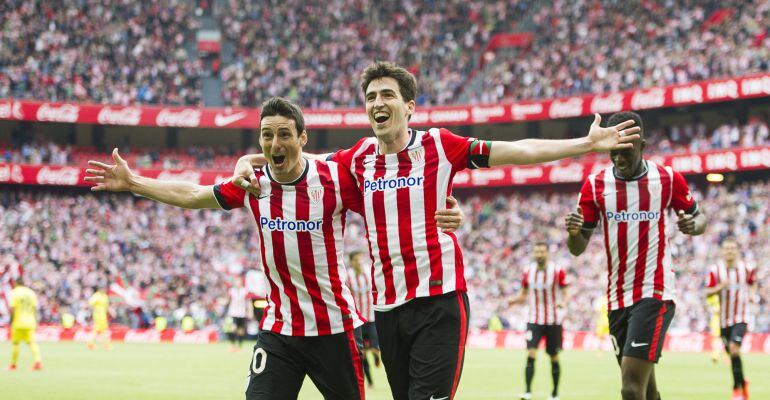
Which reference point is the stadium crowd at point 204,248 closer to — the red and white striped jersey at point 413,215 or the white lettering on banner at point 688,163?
the white lettering on banner at point 688,163

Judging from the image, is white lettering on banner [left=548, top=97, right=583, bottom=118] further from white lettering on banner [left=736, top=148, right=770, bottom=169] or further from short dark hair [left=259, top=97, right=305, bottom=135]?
short dark hair [left=259, top=97, right=305, bottom=135]

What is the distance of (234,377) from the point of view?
19438 millimetres

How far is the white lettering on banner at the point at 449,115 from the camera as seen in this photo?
148 ft

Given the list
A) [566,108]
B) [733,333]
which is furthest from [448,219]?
[566,108]

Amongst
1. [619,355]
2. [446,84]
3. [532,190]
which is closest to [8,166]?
[446,84]

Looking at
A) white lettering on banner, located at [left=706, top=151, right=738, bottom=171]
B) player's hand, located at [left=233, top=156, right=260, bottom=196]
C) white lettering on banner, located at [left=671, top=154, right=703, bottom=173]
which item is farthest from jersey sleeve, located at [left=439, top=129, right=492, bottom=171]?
white lettering on banner, located at [left=671, top=154, right=703, bottom=173]

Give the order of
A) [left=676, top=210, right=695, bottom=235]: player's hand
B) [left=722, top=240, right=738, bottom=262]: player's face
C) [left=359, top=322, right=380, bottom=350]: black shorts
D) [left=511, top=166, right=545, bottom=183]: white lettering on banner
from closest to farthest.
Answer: [left=676, top=210, right=695, bottom=235]: player's hand < [left=722, top=240, right=738, bottom=262]: player's face < [left=359, top=322, right=380, bottom=350]: black shorts < [left=511, top=166, right=545, bottom=183]: white lettering on banner

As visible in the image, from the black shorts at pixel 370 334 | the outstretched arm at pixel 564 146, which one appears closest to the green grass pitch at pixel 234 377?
the black shorts at pixel 370 334

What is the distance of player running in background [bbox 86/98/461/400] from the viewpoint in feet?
22.2

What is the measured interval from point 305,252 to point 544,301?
10.2 m

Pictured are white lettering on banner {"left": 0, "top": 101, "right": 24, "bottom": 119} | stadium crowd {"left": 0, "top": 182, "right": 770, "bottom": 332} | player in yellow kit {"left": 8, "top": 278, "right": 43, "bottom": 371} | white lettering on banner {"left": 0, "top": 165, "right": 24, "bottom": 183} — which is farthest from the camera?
white lettering on banner {"left": 0, "top": 165, "right": 24, "bottom": 183}

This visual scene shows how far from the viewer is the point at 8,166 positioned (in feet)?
→ 145

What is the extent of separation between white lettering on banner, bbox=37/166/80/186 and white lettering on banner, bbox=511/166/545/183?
18.9 metres

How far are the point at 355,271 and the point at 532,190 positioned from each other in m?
28.0
